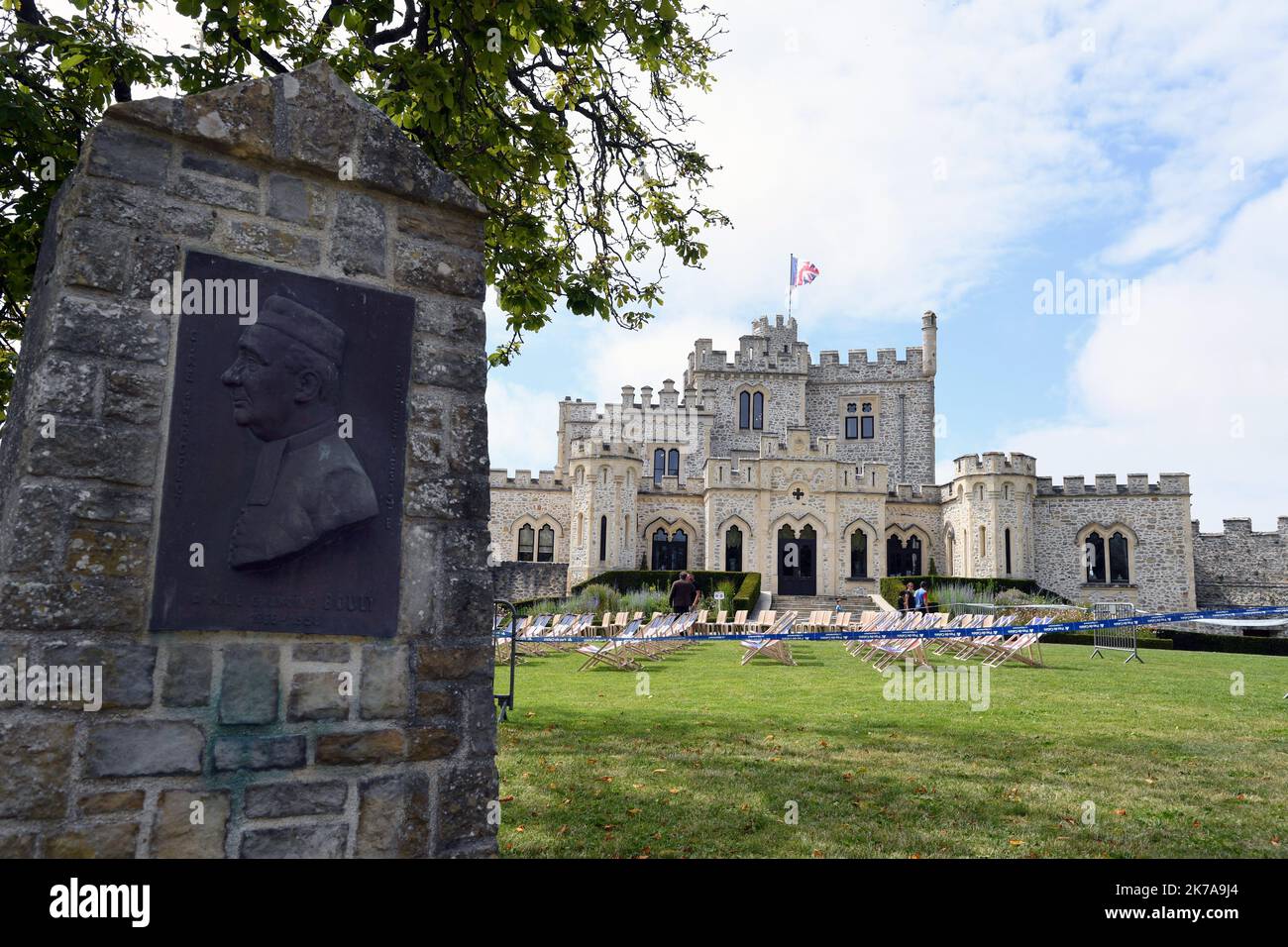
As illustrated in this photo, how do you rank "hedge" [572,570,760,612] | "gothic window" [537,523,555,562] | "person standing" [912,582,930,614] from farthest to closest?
"gothic window" [537,523,555,562]
"hedge" [572,570,760,612]
"person standing" [912,582,930,614]

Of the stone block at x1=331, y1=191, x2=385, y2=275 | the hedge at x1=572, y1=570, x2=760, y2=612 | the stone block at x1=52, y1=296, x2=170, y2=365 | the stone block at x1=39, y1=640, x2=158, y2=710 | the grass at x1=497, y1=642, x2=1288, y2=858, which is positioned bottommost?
the grass at x1=497, y1=642, x2=1288, y2=858

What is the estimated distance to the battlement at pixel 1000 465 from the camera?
37.3 metres

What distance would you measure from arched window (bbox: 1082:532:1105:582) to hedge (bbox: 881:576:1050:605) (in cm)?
371

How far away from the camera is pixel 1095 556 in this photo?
37656 mm

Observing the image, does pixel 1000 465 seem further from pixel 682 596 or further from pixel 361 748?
pixel 361 748

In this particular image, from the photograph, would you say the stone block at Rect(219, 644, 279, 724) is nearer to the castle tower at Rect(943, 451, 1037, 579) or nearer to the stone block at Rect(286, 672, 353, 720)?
the stone block at Rect(286, 672, 353, 720)

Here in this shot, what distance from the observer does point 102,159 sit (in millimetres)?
3197

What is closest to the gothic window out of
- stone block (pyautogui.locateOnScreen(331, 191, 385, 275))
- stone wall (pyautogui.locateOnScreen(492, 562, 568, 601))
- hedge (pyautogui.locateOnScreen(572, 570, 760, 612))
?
stone wall (pyautogui.locateOnScreen(492, 562, 568, 601))

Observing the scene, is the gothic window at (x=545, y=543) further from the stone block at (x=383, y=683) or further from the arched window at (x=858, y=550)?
the stone block at (x=383, y=683)

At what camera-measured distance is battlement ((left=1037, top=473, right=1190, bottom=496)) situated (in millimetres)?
36656

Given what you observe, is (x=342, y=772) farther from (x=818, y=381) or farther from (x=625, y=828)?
(x=818, y=381)

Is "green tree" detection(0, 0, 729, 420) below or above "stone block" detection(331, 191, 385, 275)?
above
